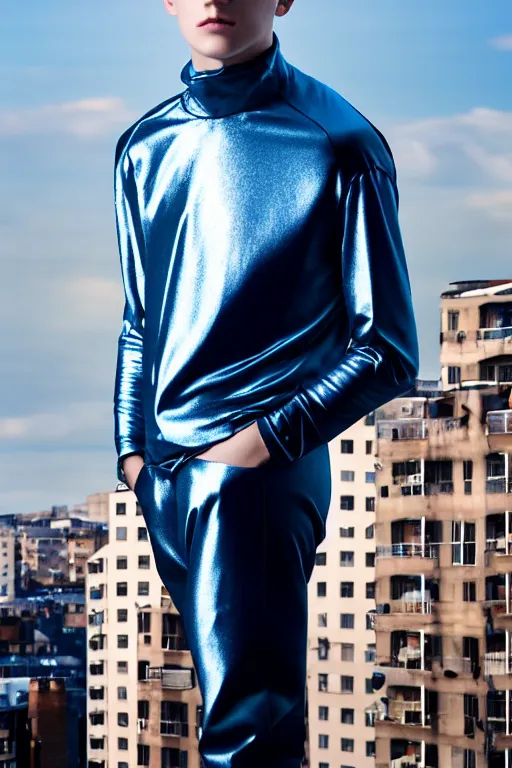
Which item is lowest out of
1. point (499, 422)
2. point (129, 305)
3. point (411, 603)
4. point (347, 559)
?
point (411, 603)

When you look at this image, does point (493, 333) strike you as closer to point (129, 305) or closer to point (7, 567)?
point (7, 567)

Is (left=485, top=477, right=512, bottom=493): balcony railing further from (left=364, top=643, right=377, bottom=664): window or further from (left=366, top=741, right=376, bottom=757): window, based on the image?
(left=366, top=741, right=376, bottom=757): window

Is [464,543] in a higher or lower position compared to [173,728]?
higher

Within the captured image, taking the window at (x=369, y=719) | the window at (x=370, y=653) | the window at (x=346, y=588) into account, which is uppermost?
the window at (x=346, y=588)

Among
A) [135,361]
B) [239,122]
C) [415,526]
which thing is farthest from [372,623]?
[239,122]

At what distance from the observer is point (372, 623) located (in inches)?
113

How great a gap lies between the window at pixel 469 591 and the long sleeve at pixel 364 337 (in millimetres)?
1555

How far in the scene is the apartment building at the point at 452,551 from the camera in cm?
284

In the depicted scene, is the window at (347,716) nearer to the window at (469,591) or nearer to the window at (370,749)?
the window at (370,749)

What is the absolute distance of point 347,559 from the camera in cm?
279

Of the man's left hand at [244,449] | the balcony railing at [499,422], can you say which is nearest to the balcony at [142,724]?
the balcony railing at [499,422]

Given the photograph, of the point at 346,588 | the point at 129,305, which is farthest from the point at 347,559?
the point at 129,305

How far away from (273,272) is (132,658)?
5.37 ft

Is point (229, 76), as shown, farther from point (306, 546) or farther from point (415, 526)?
point (415, 526)
